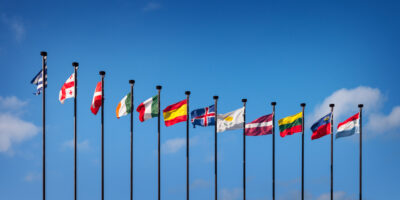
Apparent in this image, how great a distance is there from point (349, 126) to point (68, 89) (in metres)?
19.3

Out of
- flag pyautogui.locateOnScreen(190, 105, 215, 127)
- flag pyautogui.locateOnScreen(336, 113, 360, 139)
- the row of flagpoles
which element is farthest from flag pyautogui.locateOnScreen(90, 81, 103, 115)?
flag pyautogui.locateOnScreen(336, 113, 360, 139)

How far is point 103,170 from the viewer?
27.3 m

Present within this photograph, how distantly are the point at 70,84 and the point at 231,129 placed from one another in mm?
11285

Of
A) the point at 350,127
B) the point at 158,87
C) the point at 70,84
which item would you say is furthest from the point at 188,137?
the point at 350,127

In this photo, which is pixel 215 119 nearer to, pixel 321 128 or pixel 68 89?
pixel 321 128

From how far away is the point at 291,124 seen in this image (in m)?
31.4

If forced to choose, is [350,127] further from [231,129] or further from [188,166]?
[188,166]

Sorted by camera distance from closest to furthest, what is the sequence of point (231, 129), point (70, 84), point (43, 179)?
point (43, 179) < point (70, 84) < point (231, 129)

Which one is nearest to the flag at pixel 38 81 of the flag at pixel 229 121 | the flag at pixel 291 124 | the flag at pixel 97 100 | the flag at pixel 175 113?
the flag at pixel 97 100

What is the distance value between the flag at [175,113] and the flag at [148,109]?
691 mm

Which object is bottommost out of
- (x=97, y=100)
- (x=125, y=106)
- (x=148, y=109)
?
(x=148, y=109)

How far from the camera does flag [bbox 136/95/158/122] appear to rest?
29.0 m

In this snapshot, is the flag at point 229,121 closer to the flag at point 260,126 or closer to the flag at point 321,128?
the flag at point 260,126

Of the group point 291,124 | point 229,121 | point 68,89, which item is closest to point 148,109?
point 68,89
